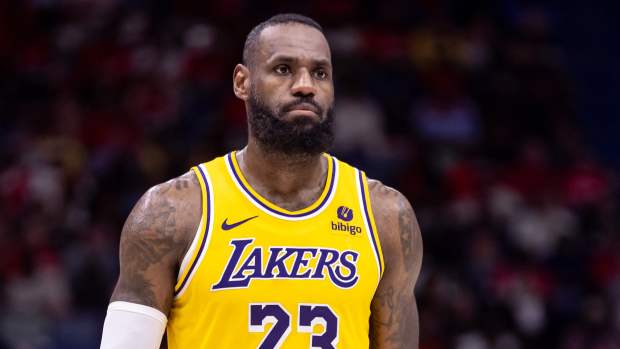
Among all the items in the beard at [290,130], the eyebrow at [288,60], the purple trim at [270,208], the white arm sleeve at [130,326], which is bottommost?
the white arm sleeve at [130,326]

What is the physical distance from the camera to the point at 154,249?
3.67 meters

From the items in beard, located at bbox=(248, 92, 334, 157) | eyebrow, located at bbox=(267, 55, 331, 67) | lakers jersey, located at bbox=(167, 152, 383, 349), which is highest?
eyebrow, located at bbox=(267, 55, 331, 67)

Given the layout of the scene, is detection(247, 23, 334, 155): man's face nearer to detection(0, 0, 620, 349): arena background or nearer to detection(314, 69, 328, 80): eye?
detection(314, 69, 328, 80): eye

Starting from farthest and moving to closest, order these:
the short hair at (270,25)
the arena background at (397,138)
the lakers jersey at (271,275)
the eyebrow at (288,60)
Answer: the arena background at (397,138) → the short hair at (270,25) → the eyebrow at (288,60) → the lakers jersey at (271,275)

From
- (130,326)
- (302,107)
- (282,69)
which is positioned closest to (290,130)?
(302,107)

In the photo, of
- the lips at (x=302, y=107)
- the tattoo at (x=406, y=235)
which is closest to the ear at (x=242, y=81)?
the lips at (x=302, y=107)

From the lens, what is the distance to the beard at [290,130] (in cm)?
373

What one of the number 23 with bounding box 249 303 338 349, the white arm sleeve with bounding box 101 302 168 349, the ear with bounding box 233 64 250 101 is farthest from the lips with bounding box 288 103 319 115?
the white arm sleeve with bounding box 101 302 168 349

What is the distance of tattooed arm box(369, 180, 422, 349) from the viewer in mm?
3953

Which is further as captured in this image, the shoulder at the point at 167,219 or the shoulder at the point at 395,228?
the shoulder at the point at 395,228

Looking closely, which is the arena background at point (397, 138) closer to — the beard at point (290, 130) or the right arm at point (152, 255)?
the right arm at point (152, 255)

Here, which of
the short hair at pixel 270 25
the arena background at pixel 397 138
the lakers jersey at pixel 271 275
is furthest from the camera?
the arena background at pixel 397 138

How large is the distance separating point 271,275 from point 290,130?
0.52 metres

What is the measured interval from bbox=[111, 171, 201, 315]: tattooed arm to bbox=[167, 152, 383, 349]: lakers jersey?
0.04 metres
